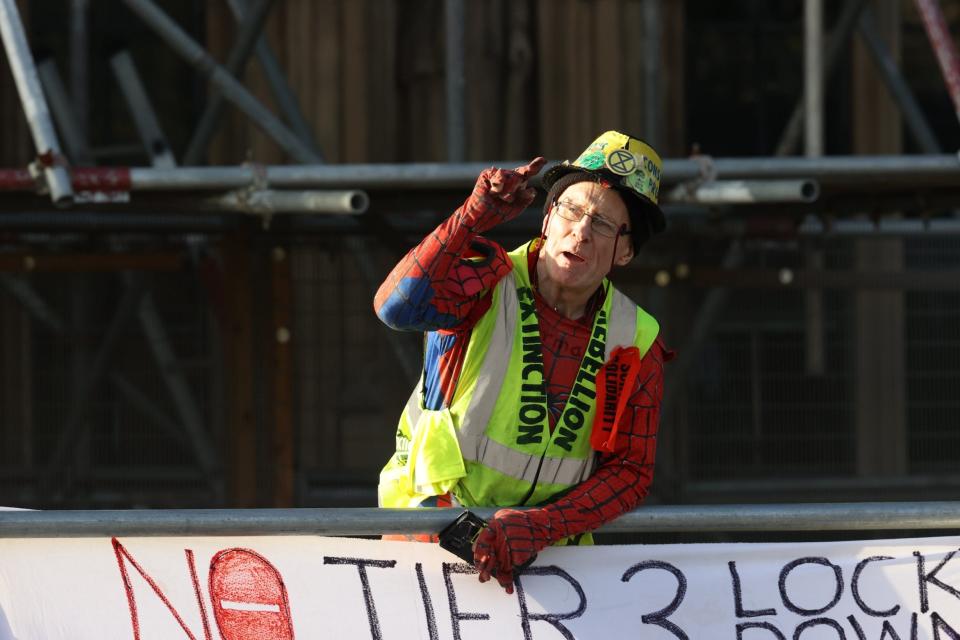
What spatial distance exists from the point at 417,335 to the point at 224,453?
1133 millimetres

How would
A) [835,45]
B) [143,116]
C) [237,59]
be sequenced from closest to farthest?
1. [237,59]
2. [143,116]
3. [835,45]

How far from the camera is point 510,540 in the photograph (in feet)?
9.84

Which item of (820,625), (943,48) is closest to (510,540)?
(820,625)

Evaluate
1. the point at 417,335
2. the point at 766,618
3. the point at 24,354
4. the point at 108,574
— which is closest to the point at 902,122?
the point at 417,335

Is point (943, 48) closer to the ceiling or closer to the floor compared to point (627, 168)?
closer to the ceiling

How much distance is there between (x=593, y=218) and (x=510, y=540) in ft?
2.35

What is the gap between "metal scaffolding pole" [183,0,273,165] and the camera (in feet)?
21.7

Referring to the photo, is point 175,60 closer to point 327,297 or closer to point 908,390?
point 327,297

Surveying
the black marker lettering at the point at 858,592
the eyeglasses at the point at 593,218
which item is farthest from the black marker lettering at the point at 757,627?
the eyeglasses at the point at 593,218

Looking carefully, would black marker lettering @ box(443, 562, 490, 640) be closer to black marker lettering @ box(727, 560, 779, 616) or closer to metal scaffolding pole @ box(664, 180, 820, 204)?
black marker lettering @ box(727, 560, 779, 616)

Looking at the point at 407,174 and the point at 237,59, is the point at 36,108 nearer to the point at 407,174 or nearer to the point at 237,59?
the point at 237,59

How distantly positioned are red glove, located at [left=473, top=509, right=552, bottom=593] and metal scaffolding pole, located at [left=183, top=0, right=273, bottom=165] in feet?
13.4

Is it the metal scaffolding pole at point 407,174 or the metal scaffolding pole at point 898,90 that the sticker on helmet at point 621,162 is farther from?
the metal scaffolding pole at point 898,90

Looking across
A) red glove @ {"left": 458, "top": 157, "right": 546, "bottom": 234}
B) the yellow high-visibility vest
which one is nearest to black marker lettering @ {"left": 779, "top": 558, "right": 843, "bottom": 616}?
the yellow high-visibility vest
